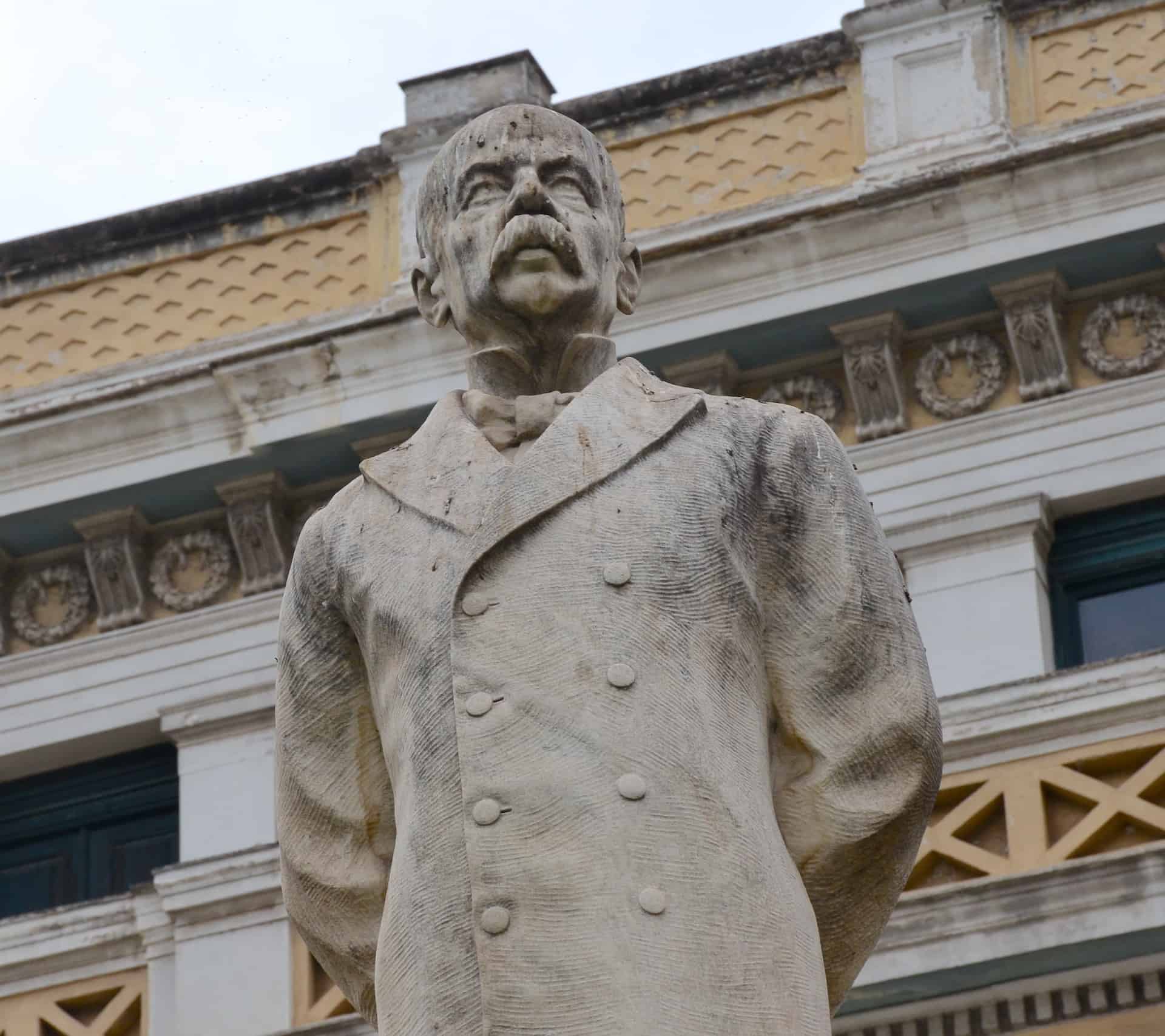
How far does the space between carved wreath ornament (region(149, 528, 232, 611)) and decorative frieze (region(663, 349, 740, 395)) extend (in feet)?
6.52

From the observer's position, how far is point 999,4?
48.2 feet

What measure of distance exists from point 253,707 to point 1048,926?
370 cm

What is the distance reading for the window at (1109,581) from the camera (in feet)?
45.2

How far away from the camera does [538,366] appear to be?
533cm

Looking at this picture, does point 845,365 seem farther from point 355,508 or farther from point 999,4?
point 355,508

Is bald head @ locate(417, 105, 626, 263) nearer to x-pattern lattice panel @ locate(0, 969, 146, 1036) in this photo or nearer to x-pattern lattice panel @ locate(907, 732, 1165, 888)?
x-pattern lattice panel @ locate(907, 732, 1165, 888)

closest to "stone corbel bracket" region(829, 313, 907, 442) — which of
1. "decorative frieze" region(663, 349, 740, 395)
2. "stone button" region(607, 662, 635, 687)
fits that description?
"decorative frieze" region(663, 349, 740, 395)

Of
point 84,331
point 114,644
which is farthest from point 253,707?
point 84,331

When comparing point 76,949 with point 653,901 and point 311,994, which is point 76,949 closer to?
point 311,994

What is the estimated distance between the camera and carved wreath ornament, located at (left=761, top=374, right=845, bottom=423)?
47.0 feet

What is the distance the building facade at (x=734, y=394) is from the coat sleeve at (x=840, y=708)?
7.56m

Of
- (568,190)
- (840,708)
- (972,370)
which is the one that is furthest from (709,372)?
(840,708)

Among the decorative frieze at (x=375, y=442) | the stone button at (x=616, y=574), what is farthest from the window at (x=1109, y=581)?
the stone button at (x=616, y=574)

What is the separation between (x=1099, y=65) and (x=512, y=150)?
9497 mm
